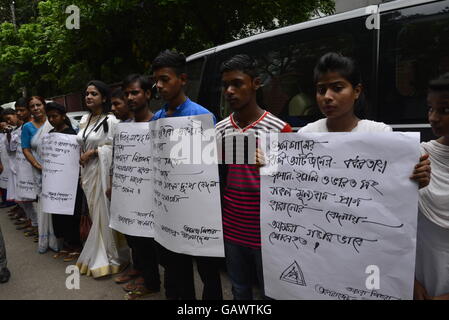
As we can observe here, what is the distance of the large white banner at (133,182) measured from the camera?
2656 millimetres

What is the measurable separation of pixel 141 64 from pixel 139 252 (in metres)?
10.3

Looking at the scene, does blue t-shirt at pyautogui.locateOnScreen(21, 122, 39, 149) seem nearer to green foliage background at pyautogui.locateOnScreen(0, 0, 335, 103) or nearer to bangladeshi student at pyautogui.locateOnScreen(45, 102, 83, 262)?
bangladeshi student at pyautogui.locateOnScreen(45, 102, 83, 262)

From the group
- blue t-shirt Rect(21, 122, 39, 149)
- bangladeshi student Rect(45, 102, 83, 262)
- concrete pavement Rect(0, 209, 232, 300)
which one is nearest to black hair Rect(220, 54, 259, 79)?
concrete pavement Rect(0, 209, 232, 300)

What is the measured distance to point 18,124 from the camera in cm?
574

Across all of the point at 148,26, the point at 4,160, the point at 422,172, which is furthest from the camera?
the point at 148,26

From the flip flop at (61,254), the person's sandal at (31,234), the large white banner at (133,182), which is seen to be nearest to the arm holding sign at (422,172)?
the large white banner at (133,182)

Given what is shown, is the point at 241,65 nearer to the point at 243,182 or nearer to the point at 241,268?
the point at 243,182

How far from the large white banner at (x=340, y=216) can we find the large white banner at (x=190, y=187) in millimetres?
326

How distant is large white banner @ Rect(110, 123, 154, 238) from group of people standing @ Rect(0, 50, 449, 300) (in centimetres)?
19

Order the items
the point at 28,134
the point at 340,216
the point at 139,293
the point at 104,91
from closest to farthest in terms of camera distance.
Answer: the point at 340,216 → the point at 139,293 → the point at 104,91 → the point at 28,134

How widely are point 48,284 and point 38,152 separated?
Result: 5.40 feet

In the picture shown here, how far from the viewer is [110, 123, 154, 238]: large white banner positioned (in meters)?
2.66

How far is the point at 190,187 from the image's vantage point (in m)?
2.09

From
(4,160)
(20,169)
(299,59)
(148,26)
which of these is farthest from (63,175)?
(148,26)
